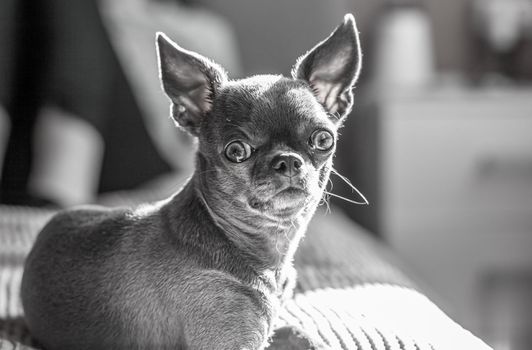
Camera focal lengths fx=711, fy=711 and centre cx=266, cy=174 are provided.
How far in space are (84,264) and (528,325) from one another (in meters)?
2.21

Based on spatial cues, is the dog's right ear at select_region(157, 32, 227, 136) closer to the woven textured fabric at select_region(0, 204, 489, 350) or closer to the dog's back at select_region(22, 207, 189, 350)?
the dog's back at select_region(22, 207, 189, 350)

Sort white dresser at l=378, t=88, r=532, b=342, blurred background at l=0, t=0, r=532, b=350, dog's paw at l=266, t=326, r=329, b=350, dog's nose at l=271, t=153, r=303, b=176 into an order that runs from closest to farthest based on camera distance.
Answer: dog's nose at l=271, t=153, r=303, b=176, dog's paw at l=266, t=326, r=329, b=350, blurred background at l=0, t=0, r=532, b=350, white dresser at l=378, t=88, r=532, b=342

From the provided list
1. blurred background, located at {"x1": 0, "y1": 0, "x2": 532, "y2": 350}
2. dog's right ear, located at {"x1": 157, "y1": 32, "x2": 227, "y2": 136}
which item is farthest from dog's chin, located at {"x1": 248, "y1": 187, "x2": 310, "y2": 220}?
blurred background, located at {"x1": 0, "y1": 0, "x2": 532, "y2": 350}

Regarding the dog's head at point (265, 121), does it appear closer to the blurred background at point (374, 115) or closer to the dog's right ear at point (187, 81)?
the dog's right ear at point (187, 81)

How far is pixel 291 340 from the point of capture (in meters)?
0.79

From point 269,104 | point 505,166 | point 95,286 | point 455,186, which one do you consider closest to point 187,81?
point 269,104

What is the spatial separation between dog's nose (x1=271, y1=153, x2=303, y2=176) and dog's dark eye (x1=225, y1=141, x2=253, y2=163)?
0.03m

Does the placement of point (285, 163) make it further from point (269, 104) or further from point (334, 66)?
point (334, 66)

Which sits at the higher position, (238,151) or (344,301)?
(238,151)

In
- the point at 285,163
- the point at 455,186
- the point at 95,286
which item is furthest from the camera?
the point at 455,186

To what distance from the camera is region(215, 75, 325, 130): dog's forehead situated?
2.29ft

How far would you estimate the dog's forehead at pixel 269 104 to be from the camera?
70cm

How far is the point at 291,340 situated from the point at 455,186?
172cm

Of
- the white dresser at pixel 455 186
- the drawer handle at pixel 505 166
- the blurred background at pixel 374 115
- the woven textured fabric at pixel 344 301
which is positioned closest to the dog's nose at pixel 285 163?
the woven textured fabric at pixel 344 301
